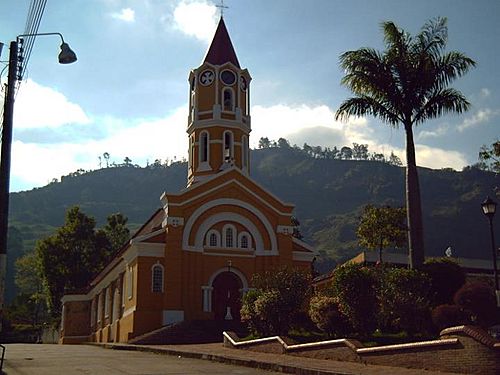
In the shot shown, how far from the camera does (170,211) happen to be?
125 feet

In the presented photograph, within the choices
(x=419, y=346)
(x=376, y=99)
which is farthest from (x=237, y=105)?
(x=419, y=346)

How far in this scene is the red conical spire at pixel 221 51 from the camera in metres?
45.3

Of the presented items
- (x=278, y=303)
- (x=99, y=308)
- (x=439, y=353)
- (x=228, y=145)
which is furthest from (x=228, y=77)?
(x=439, y=353)

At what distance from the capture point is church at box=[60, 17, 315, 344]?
122ft

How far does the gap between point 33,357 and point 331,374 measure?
11546mm

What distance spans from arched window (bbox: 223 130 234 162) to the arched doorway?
8.21 meters

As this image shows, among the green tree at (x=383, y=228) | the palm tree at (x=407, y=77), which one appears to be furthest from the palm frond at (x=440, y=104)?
the green tree at (x=383, y=228)

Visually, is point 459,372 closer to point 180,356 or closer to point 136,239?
point 180,356

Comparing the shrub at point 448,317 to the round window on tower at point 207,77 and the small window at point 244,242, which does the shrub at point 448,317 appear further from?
the round window on tower at point 207,77

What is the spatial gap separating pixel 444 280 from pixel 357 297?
3.73m

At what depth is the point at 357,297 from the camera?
68.8ft

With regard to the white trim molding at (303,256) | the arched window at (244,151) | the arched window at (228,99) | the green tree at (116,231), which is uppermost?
the arched window at (228,99)

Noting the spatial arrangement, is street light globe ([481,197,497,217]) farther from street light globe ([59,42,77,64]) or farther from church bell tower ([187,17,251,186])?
church bell tower ([187,17,251,186])

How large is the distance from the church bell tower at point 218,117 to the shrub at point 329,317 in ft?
Result: 68.5
